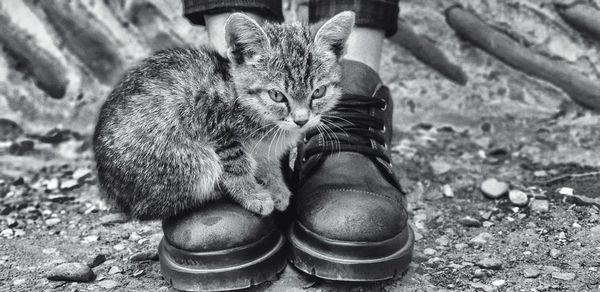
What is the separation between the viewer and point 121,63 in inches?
116

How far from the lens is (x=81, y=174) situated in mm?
2545

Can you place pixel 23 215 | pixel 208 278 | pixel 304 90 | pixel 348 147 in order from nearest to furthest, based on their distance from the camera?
pixel 208 278
pixel 304 90
pixel 348 147
pixel 23 215

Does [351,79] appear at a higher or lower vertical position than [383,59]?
higher

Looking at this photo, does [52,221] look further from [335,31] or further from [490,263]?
[490,263]

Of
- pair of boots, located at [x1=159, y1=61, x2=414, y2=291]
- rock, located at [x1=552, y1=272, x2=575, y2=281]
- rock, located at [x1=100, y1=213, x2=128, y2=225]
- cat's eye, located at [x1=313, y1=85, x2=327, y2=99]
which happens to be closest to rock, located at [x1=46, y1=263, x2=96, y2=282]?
pair of boots, located at [x1=159, y1=61, x2=414, y2=291]

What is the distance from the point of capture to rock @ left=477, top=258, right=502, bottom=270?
5.78ft

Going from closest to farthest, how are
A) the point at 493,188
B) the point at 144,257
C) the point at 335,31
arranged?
the point at 335,31
the point at 144,257
the point at 493,188

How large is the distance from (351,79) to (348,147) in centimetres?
27

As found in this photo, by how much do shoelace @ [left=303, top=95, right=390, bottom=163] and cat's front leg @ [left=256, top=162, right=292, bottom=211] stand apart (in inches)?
4.8

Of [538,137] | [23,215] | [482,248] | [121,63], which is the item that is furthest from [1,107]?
[538,137]

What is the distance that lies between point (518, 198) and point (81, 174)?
1795 mm

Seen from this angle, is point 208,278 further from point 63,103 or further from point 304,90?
point 63,103

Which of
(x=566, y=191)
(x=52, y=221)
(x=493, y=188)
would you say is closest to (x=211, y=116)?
(x=52, y=221)

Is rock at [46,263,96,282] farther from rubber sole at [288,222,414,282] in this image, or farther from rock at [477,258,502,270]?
rock at [477,258,502,270]
